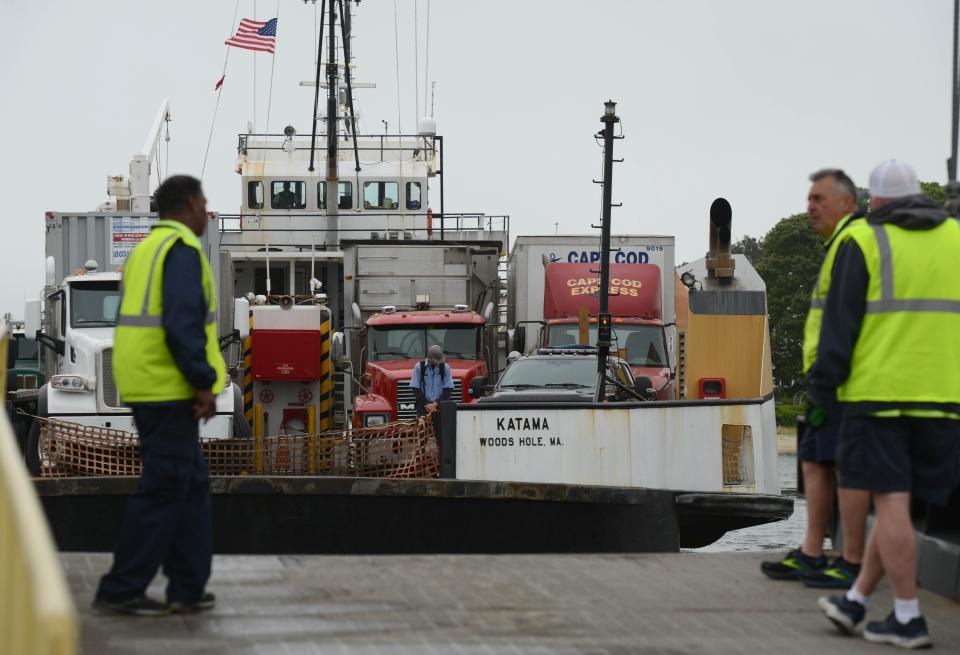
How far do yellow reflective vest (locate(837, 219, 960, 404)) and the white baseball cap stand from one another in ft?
0.57

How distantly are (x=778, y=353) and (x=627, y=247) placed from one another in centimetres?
5006

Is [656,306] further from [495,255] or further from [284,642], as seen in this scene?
[284,642]

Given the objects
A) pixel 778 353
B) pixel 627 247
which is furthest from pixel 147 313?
pixel 778 353

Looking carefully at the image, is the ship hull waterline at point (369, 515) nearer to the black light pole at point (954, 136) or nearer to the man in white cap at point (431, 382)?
the black light pole at point (954, 136)

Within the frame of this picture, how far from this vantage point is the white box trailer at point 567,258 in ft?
81.9

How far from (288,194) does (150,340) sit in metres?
30.4

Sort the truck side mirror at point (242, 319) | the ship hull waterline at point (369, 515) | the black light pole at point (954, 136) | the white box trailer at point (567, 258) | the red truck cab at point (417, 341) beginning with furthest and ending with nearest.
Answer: the white box trailer at point (567, 258), the red truck cab at point (417, 341), the truck side mirror at point (242, 319), the ship hull waterline at point (369, 515), the black light pole at point (954, 136)

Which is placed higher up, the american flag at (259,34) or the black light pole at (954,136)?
the american flag at (259,34)

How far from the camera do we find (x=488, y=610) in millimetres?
6672

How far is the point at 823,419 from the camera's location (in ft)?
21.8

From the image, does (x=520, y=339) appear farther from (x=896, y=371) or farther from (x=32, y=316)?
(x=896, y=371)

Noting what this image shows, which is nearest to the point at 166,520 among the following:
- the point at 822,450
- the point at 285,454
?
the point at 822,450

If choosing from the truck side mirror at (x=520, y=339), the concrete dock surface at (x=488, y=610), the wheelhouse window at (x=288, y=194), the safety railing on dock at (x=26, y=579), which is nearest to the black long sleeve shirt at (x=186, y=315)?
the concrete dock surface at (x=488, y=610)

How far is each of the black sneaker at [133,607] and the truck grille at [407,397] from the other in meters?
14.6
